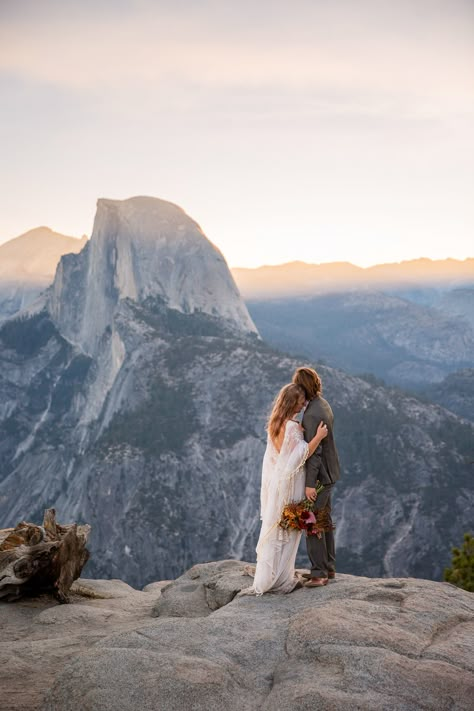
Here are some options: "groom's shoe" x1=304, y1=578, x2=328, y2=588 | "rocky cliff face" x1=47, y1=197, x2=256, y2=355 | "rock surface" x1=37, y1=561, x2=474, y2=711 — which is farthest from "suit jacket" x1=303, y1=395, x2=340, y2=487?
"rocky cliff face" x1=47, y1=197, x2=256, y2=355

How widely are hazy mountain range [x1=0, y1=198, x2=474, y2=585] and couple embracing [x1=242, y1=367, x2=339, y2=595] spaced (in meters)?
81.1

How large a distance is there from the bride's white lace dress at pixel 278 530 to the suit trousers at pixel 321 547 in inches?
11.6

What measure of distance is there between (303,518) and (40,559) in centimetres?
578

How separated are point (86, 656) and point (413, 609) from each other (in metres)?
4.88

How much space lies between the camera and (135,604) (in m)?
15.7

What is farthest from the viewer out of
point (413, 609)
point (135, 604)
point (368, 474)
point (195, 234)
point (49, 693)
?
point (195, 234)

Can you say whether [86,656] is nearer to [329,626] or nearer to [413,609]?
[329,626]

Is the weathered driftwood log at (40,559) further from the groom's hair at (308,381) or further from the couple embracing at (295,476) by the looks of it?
the groom's hair at (308,381)

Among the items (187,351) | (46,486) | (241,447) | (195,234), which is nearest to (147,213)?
(195,234)

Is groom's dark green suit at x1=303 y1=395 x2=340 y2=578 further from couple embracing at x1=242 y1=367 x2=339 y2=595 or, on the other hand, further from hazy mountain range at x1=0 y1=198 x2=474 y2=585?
hazy mountain range at x1=0 y1=198 x2=474 y2=585

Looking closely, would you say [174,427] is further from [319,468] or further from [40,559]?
[319,468]

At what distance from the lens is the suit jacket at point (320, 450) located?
1188cm

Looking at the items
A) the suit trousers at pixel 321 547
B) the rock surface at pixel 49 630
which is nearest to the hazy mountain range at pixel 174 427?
the rock surface at pixel 49 630

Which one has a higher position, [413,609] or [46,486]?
[413,609]
